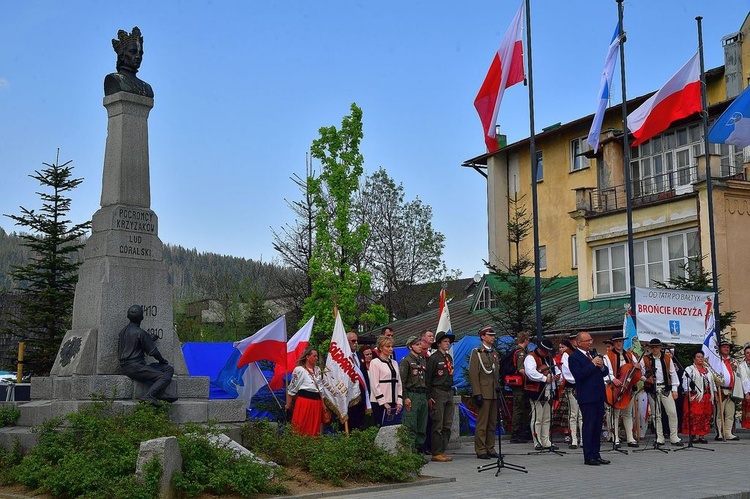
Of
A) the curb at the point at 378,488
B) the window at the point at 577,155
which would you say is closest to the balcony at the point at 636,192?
the window at the point at 577,155

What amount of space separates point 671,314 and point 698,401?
79.9 inches

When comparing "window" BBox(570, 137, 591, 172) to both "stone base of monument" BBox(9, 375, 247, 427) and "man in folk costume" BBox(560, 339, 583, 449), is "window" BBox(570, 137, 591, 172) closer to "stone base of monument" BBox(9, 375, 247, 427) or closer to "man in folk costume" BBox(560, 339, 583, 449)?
"man in folk costume" BBox(560, 339, 583, 449)

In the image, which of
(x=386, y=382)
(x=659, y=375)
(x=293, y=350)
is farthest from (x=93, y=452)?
(x=659, y=375)

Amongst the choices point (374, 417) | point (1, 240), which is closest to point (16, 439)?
point (374, 417)

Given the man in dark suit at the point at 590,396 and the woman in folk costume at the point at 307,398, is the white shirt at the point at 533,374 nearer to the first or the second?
the man in dark suit at the point at 590,396

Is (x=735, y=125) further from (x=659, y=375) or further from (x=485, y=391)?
(x=485, y=391)

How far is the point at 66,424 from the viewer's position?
1220 centimetres

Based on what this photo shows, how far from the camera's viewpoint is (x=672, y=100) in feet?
76.3

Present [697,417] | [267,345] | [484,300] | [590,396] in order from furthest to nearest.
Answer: [484,300], [697,417], [267,345], [590,396]

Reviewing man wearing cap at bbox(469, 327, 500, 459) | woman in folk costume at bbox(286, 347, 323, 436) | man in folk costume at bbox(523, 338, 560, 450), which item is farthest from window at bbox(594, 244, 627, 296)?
woman in folk costume at bbox(286, 347, 323, 436)

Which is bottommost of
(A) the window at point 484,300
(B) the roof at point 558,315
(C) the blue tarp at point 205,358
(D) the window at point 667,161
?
(C) the blue tarp at point 205,358

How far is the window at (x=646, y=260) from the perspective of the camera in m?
31.3

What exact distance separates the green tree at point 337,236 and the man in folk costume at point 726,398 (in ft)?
45.4

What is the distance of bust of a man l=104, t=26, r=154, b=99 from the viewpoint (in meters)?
14.5
